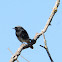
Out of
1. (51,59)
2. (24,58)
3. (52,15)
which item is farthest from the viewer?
(52,15)

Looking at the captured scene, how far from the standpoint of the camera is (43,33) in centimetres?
442

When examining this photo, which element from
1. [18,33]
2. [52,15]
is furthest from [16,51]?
[18,33]

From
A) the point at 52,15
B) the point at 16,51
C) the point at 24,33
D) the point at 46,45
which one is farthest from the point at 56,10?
the point at 24,33

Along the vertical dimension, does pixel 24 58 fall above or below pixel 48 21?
below

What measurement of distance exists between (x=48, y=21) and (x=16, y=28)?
3.96 meters

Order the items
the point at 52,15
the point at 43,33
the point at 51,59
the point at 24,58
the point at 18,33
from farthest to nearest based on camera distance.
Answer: the point at 18,33 → the point at 52,15 → the point at 43,33 → the point at 51,59 → the point at 24,58

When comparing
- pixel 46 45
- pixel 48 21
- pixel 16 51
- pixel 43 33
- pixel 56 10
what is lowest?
pixel 16 51

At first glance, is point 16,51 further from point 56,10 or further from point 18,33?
point 18,33

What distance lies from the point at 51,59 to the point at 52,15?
1185 millimetres

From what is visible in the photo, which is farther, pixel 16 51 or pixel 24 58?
pixel 16 51

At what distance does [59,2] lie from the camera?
5.02m

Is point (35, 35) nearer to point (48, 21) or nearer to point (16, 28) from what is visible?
point (48, 21)

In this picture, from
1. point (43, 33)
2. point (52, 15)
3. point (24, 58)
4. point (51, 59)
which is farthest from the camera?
point (52, 15)

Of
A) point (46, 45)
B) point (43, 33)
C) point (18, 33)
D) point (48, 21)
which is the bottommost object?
point (46, 45)
